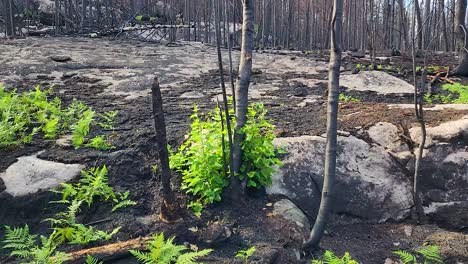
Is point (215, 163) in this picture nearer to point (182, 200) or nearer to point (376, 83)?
point (182, 200)

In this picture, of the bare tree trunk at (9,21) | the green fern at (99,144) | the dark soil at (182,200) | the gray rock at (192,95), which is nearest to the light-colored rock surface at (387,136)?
the dark soil at (182,200)

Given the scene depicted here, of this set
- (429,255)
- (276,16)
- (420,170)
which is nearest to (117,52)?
(420,170)

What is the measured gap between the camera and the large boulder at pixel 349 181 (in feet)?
15.0

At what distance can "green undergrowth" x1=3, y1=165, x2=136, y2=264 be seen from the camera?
10.4ft

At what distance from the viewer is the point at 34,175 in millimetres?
4164

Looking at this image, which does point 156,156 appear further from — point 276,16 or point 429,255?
point 276,16

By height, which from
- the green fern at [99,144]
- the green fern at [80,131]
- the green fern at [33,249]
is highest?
the green fern at [80,131]

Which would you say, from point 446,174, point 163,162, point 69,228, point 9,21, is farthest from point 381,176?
point 9,21

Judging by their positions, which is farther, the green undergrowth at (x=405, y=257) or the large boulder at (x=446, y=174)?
the large boulder at (x=446, y=174)

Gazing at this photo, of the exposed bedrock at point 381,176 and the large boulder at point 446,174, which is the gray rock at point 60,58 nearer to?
the exposed bedrock at point 381,176

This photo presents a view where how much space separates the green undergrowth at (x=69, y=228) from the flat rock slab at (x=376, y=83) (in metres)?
5.65

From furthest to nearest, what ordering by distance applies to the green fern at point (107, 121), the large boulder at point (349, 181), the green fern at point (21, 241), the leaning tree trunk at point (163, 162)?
the green fern at point (107, 121) → the large boulder at point (349, 181) → the leaning tree trunk at point (163, 162) → the green fern at point (21, 241)

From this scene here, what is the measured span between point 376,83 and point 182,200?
575 centimetres

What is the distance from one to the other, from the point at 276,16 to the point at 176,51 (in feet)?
25.2
